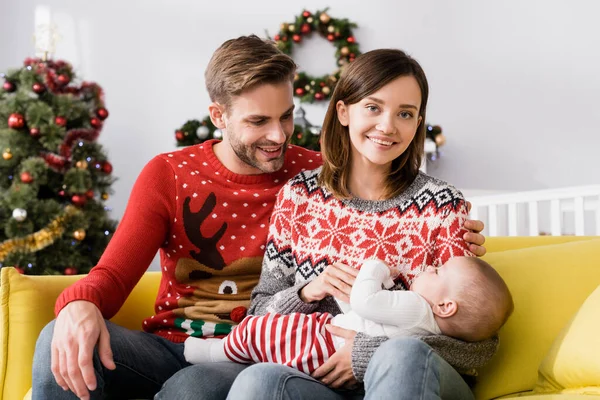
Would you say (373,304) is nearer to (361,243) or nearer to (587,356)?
(361,243)

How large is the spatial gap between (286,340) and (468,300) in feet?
1.29

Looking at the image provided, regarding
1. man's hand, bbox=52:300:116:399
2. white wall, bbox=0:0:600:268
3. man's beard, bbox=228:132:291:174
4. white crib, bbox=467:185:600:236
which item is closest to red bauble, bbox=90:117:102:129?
white wall, bbox=0:0:600:268

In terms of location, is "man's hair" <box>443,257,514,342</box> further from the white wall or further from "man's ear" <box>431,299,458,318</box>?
the white wall

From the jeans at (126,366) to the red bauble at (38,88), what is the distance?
304 centimetres

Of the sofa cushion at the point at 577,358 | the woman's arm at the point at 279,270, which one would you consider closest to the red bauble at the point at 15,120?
the woman's arm at the point at 279,270

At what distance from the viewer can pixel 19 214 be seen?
14.7 ft

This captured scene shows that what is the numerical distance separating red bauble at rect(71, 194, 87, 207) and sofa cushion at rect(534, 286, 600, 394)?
136 inches

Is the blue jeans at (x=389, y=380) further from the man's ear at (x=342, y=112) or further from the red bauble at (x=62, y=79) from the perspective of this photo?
the red bauble at (x=62, y=79)

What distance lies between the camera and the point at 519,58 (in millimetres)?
5707

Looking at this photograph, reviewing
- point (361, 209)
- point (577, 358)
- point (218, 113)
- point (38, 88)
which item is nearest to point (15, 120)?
point (38, 88)

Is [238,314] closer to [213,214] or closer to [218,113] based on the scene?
[213,214]

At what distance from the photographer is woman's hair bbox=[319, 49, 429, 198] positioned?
6.00 ft

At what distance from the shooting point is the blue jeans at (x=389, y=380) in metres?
1.34

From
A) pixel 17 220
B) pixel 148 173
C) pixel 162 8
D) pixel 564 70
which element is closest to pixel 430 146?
pixel 564 70
